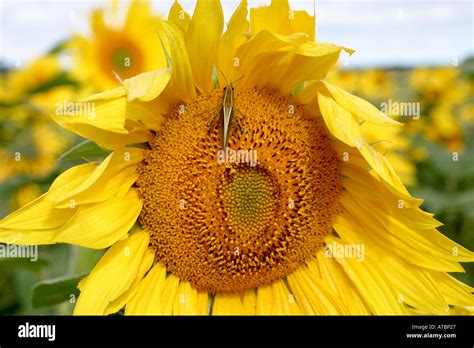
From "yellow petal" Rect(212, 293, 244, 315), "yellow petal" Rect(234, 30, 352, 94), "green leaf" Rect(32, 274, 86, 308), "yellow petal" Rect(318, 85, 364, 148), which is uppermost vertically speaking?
"yellow petal" Rect(234, 30, 352, 94)

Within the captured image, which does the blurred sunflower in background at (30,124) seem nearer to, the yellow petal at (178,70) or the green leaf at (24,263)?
the green leaf at (24,263)

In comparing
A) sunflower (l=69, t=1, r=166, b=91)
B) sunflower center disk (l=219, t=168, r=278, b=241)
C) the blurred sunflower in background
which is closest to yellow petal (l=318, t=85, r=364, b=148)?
sunflower center disk (l=219, t=168, r=278, b=241)

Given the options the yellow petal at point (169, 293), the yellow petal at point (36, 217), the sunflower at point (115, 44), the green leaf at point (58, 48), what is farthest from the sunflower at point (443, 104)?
the yellow petal at point (36, 217)

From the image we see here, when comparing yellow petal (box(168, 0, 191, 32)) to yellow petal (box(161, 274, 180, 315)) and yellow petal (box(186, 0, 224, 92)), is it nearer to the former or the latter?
yellow petal (box(186, 0, 224, 92))

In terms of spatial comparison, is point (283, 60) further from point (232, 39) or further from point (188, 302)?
point (188, 302)

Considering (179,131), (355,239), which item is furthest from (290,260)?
(179,131)

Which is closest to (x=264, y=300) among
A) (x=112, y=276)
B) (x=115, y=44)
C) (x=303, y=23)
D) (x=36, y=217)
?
(x=112, y=276)

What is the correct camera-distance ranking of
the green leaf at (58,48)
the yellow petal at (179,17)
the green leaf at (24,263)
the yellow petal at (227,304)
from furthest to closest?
the green leaf at (58,48)
the green leaf at (24,263)
the yellow petal at (227,304)
the yellow petal at (179,17)
